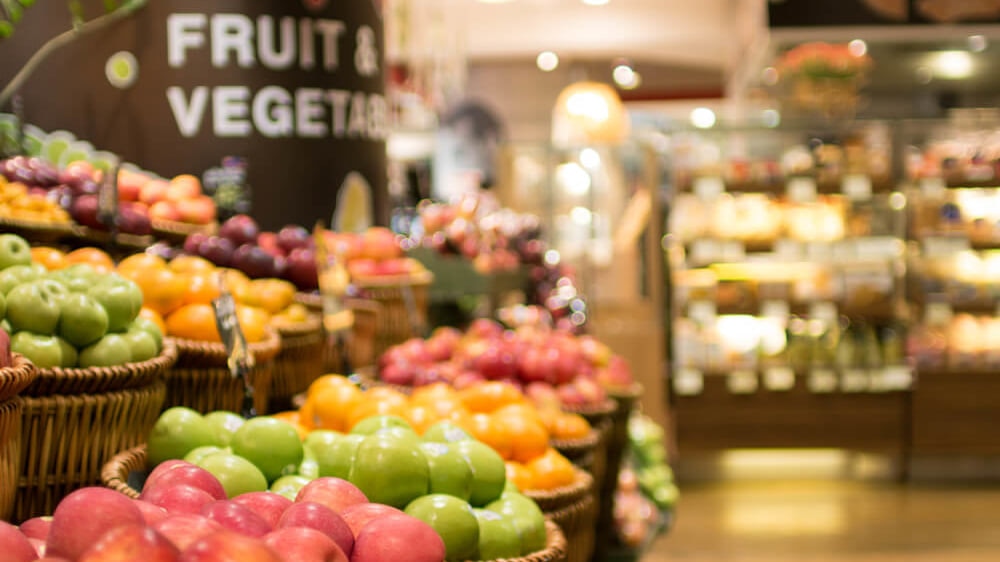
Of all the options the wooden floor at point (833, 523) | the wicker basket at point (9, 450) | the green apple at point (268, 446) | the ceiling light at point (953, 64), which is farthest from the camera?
the ceiling light at point (953, 64)

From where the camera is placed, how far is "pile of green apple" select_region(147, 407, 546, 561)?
1.44 metres

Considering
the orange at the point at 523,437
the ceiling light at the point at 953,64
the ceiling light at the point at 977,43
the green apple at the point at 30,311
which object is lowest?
the orange at the point at 523,437

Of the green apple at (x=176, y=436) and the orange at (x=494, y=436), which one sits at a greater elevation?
the green apple at (x=176, y=436)

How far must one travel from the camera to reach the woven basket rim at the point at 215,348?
78.7 inches

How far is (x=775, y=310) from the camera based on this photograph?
7.74 metres

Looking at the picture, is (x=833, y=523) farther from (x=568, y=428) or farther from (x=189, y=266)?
(x=189, y=266)

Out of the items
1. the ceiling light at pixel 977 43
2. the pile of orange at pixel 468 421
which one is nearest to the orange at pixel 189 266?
the pile of orange at pixel 468 421

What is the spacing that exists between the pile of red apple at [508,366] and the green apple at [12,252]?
3.88 ft

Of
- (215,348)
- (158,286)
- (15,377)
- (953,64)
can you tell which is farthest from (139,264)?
(953,64)

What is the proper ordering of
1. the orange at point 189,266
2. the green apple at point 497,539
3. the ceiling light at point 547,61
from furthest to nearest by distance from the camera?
1. the ceiling light at point 547,61
2. the orange at point 189,266
3. the green apple at point 497,539

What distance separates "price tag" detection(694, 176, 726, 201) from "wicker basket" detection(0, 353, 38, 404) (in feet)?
21.8

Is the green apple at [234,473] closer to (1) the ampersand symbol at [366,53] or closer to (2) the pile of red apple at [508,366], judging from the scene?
(2) the pile of red apple at [508,366]

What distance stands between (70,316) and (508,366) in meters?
1.52

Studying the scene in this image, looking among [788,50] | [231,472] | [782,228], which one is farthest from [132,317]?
[788,50]
